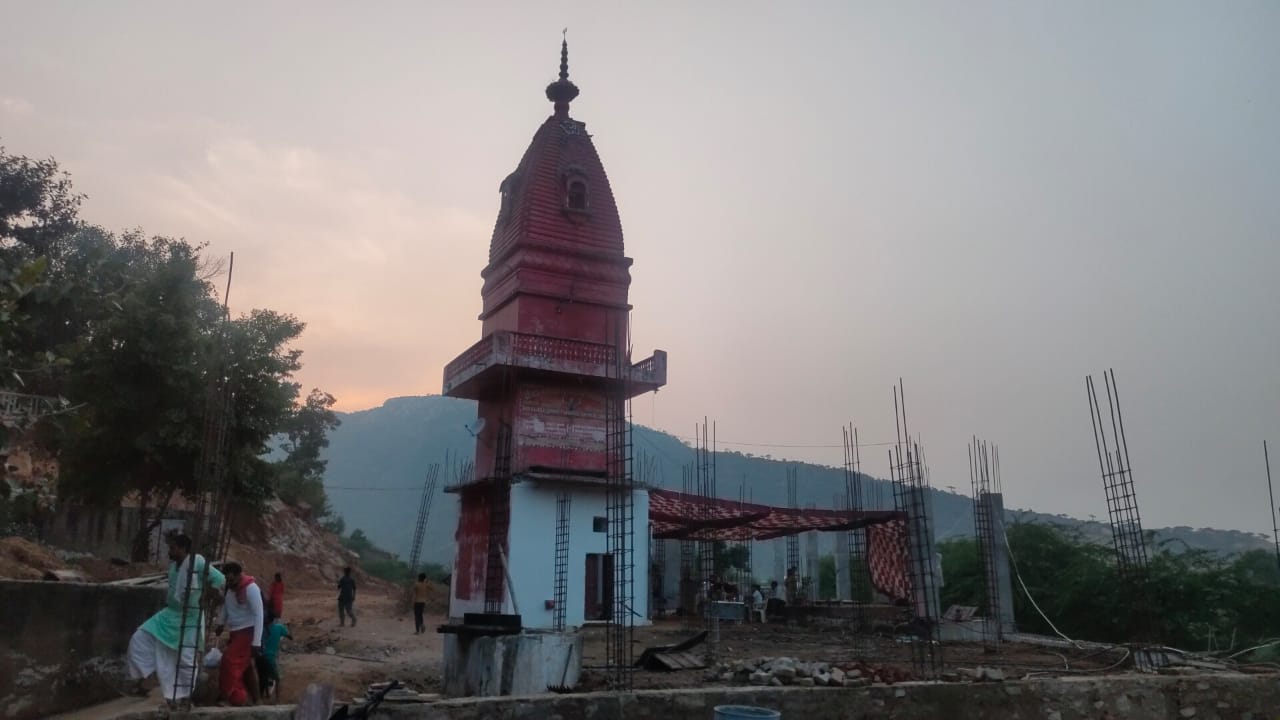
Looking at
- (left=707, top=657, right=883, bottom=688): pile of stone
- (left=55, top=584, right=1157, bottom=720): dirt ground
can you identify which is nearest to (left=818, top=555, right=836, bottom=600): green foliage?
(left=55, top=584, right=1157, bottom=720): dirt ground

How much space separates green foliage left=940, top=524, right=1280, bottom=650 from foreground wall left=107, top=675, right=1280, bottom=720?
9197 mm

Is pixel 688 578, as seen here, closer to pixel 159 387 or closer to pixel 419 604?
pixel 419 604

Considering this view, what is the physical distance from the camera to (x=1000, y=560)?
21.2 metres

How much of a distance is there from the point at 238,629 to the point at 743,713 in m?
4.83

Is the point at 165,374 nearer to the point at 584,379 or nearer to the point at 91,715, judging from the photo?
the point at 584,379

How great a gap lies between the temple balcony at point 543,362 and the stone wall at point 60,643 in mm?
12852

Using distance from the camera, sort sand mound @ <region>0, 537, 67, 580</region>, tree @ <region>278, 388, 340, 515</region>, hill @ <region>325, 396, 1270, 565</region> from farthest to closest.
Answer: hill @ <region>325, 396, 1270, 565</region>, tree @ <region>278, 388, 340, 515</region>, sand mound @ <region>0, 537, 67, 580</region>

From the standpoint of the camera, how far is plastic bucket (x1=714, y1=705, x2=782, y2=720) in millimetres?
6965

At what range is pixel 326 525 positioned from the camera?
53.2 m

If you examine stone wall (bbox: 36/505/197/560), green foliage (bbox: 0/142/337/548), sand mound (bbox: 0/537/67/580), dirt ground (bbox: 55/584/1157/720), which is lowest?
dirt ground (bbox: 55/584/1157/720)

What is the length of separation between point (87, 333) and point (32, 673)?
23689mm

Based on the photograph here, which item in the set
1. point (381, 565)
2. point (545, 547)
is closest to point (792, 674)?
point (545, 547)

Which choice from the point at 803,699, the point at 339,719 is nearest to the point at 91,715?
the point at 339,719

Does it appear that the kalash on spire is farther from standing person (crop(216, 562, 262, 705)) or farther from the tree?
the tree
